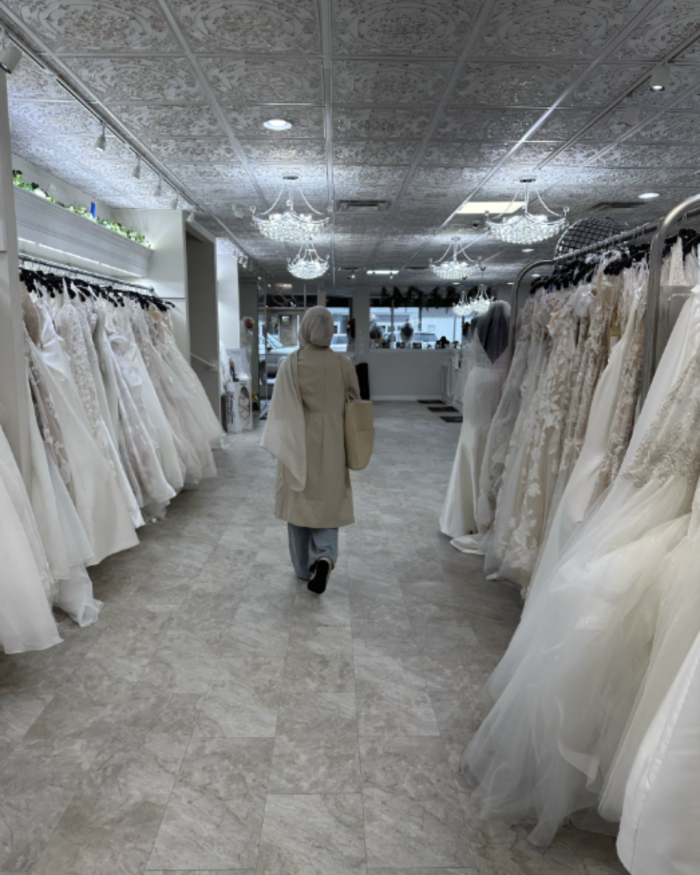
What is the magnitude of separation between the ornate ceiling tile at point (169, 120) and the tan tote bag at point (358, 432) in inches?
89.0

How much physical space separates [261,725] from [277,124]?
3827 mm

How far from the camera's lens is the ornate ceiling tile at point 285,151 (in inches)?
187

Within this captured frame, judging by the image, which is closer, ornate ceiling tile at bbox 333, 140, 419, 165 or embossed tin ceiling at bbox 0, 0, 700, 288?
Result: embossed tin ceiling at bbox 0, 0, 700, 288

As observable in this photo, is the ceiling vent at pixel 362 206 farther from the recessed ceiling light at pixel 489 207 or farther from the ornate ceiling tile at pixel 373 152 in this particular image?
the ornate ceiling tile at pixel 373 152

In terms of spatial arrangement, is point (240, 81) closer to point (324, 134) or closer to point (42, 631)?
point (324, 134)

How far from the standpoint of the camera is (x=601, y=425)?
7.32 feet

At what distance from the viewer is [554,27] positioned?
9.78 feet

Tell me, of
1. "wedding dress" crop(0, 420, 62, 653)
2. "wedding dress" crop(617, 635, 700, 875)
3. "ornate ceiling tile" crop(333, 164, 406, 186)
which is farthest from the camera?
"ornate ceiling tile" crop(333, 164, 406, 186)

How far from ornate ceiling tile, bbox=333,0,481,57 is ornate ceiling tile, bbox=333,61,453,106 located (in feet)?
0.51

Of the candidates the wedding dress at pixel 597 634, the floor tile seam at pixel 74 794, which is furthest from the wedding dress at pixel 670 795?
the floor tile seam at pixel 74 794

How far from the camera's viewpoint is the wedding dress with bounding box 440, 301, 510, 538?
3.92 meters

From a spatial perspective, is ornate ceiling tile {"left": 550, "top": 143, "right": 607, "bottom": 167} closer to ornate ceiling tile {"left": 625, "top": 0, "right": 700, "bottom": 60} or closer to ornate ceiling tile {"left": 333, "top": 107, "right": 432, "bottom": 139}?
ornate ceiling tile {"left": 333, "top": 107, "right": 432, "bottom": 139}

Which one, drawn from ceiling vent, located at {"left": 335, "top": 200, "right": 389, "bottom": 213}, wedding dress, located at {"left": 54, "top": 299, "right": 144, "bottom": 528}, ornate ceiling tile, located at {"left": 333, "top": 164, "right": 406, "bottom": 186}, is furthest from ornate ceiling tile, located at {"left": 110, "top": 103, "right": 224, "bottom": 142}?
ceiling vent, located at {"left": 335, "top": 200, "right": 389, "bottom": 213}

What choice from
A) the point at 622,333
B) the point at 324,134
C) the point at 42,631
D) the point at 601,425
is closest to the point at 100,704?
the point at 42,631
